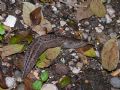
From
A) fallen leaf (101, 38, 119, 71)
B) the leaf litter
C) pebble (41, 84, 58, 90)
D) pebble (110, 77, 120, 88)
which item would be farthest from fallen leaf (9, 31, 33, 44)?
pebble (110, 77, 120, 88)

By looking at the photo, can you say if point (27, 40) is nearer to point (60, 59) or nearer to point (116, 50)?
point (60, 59)

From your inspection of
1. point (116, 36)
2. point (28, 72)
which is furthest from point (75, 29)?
point (28, 72)

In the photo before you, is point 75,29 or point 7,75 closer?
point 7,75

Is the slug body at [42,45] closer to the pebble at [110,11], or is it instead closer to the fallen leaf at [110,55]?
the fallen leaf at [110,55]

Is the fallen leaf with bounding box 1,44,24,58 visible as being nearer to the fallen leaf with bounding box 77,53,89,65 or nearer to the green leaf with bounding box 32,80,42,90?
the green leaf with bounding box 32,80,42,90

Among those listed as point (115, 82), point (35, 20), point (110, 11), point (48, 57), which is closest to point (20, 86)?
point (48, 57)

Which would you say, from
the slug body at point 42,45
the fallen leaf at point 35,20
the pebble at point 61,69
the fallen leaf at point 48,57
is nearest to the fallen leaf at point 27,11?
the fallen leaf at point 35,20
